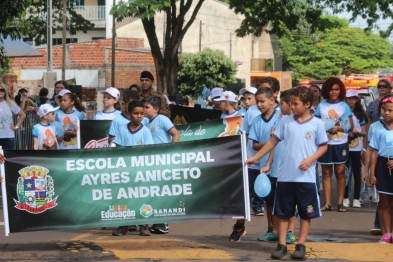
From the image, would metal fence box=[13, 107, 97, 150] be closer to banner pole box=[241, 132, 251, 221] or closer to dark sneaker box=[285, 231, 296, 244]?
dark sneaker box=[285, 231, 296, 244]

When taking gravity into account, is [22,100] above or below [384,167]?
above

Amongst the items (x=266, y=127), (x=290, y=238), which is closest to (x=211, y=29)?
(x=266, y=127)

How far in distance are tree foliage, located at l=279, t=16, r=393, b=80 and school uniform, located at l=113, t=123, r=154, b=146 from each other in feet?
239

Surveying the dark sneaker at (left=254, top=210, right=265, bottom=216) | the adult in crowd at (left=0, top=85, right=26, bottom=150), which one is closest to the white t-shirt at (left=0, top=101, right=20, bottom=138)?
the adult in crowd at (left=0, top=85, right=26, bottom=150)

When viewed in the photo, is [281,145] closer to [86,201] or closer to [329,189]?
[86,201]

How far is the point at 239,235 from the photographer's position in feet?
31.4

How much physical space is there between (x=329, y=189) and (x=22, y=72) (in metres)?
44.7

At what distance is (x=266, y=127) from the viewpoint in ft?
31.4

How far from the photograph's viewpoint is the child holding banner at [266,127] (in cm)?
936

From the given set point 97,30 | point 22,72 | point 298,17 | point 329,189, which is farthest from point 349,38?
point 329,189

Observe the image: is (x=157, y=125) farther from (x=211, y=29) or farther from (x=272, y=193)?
(x=211, y=29)

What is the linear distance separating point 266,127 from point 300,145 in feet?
3.99

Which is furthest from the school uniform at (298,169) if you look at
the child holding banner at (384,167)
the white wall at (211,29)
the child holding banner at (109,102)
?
the white wall at (211,29)

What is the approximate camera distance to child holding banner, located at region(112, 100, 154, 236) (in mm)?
9688
